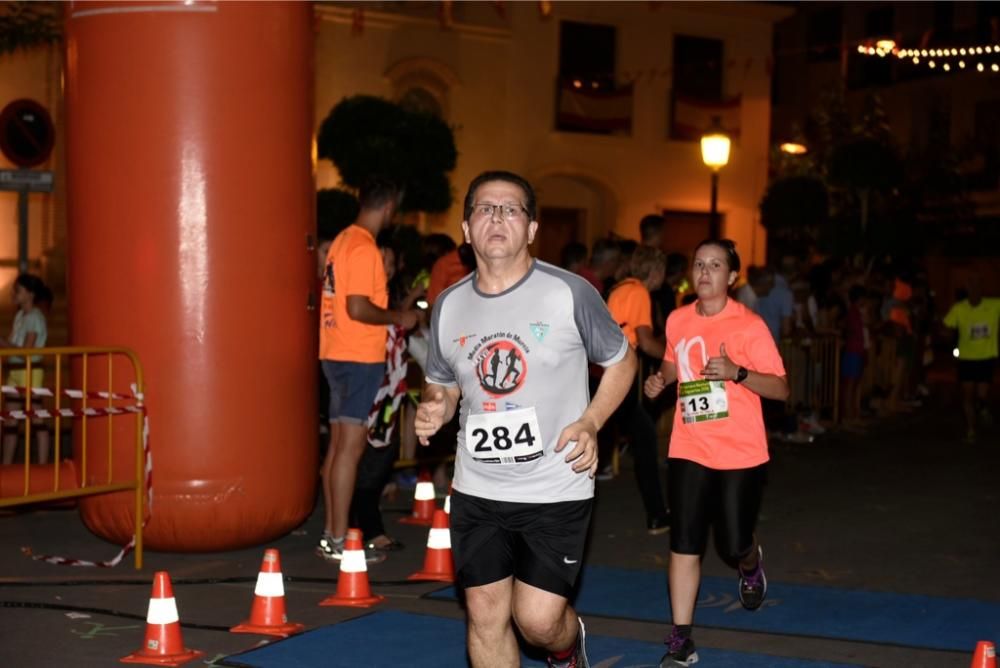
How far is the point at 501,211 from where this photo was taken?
514cm

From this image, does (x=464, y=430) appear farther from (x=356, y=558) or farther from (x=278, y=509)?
(x=278, y=509)

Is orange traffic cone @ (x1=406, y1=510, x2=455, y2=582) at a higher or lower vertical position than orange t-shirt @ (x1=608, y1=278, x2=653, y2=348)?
lower

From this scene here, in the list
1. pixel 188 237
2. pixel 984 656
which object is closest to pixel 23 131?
pixel 188 237

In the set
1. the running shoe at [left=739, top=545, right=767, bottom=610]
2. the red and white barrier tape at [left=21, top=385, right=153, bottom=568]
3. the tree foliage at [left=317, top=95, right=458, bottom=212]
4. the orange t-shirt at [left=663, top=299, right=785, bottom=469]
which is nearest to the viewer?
the orange t-shirt at [left=663, top=299, right=785, bottom=469]

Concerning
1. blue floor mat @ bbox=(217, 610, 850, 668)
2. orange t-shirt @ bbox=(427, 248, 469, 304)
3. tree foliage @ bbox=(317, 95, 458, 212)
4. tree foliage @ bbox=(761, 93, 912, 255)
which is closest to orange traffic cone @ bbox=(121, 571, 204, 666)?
blue floor mat @ bbox=(217, 610, 850, 668)

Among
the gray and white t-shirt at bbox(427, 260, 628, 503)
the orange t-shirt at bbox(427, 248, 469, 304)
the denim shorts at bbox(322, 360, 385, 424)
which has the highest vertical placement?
the orange t-shirt at bbox(427, 248, 469, 304)

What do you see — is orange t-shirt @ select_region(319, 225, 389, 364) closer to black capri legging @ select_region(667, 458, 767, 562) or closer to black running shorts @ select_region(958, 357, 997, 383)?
black capri legging @ select_region(667, 458, 767, 562)

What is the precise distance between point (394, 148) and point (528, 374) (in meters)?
15.2

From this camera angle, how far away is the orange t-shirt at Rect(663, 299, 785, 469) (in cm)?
673

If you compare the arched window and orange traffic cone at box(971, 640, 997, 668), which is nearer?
orange traffic cone at box(971, 640, 997, 668)

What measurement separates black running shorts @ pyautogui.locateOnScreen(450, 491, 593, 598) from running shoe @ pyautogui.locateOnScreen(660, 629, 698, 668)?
1.26 meters

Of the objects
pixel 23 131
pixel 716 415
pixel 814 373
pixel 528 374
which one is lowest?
pixel 814 373

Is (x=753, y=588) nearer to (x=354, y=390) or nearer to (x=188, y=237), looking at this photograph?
(x=354, y=390)

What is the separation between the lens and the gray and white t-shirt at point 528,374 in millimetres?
5074
